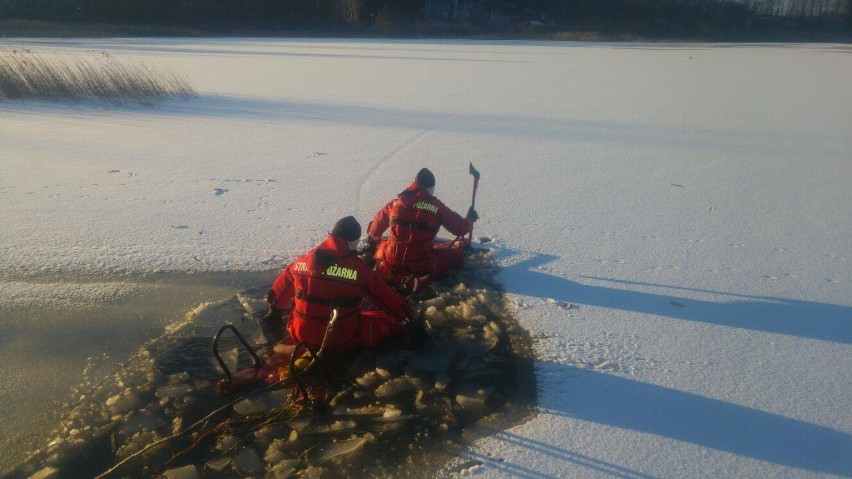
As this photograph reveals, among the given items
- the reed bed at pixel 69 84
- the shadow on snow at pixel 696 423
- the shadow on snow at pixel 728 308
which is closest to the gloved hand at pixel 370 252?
the shadow on snow at pixel 728 308

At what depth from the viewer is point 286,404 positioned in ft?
11.0

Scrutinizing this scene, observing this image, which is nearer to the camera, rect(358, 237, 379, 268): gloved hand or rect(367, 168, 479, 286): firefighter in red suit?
rect(367, 168, 479, 286): firefighter in red suit

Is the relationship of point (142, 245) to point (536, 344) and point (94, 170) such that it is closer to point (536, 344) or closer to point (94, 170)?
point (94, 170)

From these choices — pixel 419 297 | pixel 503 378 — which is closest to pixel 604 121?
pixel 419 297

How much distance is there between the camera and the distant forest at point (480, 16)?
34.5 metres

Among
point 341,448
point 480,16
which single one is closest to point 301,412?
point 341,448

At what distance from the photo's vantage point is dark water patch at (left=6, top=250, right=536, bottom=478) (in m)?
2.92

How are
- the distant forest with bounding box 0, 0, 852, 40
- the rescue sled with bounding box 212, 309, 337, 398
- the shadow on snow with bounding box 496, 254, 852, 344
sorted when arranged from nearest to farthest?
the rescue sled with bounding box 212, 309, 337, 398 < the shadow on snow with bounding box 496, 254, 852, 344 < the distant forest with bounding box 0, 0, 852, 40

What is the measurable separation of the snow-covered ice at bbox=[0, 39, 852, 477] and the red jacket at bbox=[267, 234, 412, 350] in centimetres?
106

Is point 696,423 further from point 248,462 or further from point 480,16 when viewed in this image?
point 480,16

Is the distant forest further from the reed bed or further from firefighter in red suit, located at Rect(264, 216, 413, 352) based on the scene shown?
firefighter in red suit, located at Rect(264, 216, 413, 352)

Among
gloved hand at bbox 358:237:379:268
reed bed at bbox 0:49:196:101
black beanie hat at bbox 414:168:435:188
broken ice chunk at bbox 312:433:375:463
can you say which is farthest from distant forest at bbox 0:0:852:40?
broken ice chunk at bbox 312:433:375:463

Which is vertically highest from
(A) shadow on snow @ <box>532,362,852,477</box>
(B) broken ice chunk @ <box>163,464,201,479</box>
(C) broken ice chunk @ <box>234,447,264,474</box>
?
(A) shadow on snow @ <box>532,362,852,477</box>

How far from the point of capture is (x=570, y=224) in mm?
6008
